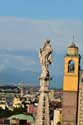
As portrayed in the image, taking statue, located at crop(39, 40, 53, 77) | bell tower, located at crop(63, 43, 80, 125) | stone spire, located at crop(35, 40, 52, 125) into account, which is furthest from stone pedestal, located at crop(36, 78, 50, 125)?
bell tower, located at crop(63, 43, 80, 125)

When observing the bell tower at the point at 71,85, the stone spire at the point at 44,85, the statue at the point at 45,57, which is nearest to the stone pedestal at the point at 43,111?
the stone spire at the point at 44,85

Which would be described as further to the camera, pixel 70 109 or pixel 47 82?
pixel 70 109

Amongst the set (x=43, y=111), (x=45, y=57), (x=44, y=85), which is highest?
(x=45, y=57)

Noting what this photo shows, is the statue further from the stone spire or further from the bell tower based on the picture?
the bell tower

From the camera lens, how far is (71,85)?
31812mm

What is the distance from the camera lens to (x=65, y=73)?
31.5 m

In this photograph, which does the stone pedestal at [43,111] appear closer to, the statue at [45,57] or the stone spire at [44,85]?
the stone spire at [44,85]

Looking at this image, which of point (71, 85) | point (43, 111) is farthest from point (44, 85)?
point (71, 85)

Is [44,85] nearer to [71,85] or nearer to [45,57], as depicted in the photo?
[45,57]

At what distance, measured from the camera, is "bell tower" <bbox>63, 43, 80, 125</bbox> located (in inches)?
1237

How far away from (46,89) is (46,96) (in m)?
0.14

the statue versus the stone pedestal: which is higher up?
the statue

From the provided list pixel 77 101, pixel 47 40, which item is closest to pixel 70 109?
pixel 77 101

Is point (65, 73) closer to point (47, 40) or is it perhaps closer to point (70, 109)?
point (70, 109)
